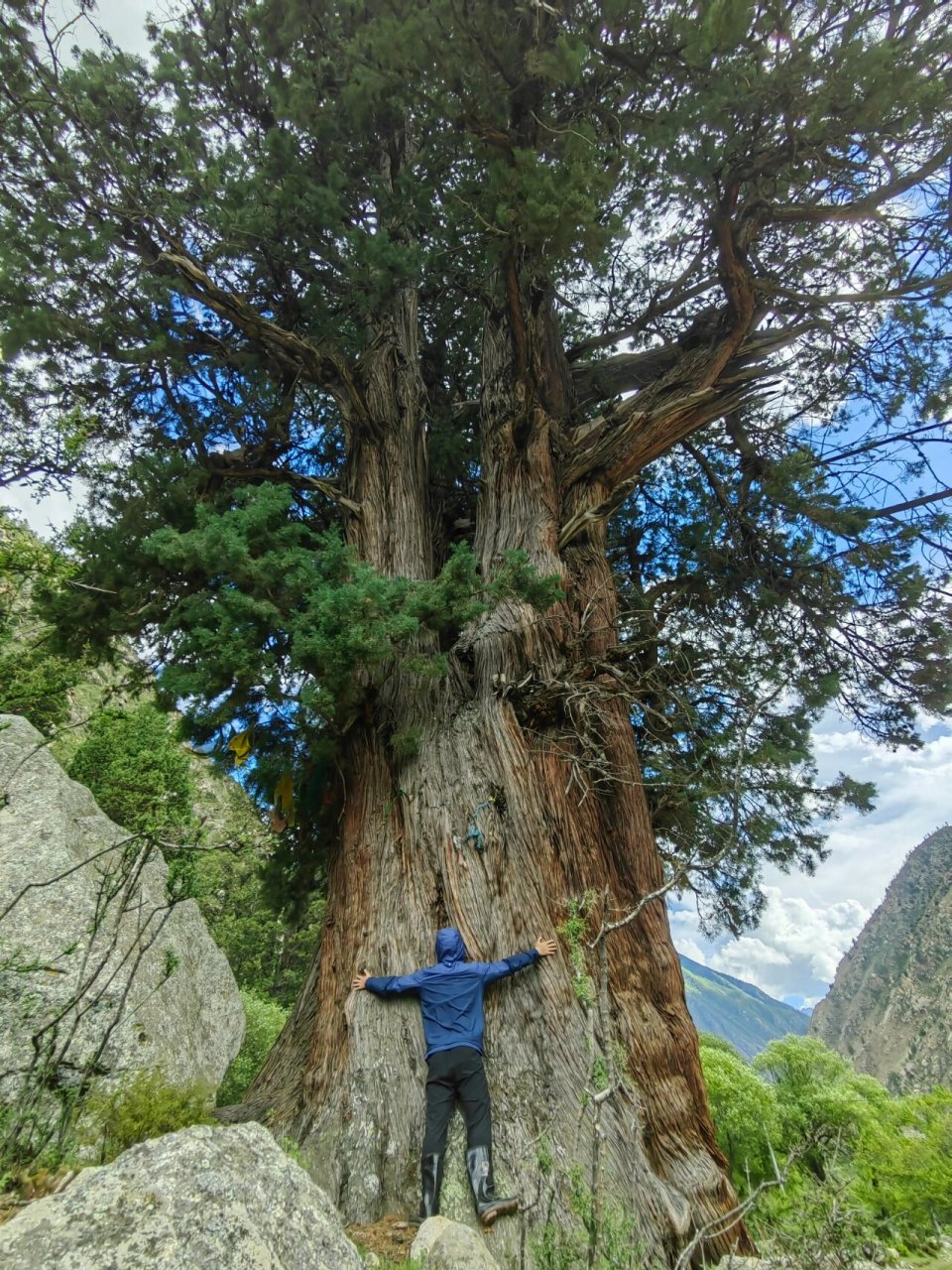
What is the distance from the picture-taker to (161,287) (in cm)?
561

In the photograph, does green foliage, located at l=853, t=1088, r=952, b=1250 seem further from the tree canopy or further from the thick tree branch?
the thick tree branch

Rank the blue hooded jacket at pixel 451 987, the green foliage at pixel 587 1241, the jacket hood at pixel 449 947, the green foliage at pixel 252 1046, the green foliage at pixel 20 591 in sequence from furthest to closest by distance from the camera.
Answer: the green foliage at pixel 252 1046
the green foliage at pixel 20 591
the jacket hood at pixel 449 947
the blue hooded jacket at pixel 451 987
the green foliage at pixel 587 1241

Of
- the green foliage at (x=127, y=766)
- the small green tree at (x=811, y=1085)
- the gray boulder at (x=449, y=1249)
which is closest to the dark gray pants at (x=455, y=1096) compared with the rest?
the gray boulder at (x=449, y=1249)

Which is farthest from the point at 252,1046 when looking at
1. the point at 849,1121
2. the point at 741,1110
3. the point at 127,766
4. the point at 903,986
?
the point at 903,986

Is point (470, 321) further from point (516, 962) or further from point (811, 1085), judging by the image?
point (811, 1085)

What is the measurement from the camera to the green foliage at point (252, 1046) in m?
9.59

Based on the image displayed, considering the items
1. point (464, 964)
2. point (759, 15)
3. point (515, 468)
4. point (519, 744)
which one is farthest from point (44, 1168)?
point (759, 15)

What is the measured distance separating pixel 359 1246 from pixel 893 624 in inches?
250

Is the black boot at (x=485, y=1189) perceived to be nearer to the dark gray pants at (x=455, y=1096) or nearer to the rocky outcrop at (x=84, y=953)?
the dark gray pants at (x=455, y=1096)

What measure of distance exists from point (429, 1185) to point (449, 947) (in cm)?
105

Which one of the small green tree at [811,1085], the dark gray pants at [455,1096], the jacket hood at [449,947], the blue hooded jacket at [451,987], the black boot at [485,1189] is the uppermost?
the jacket hood at [449,947]

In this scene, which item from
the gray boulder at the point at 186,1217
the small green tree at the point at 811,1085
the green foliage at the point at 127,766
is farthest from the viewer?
the small green tree at the point at 811,1085

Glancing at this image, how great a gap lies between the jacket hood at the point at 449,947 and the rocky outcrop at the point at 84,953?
4.76ft

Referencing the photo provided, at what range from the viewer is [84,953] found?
2.71 meters
